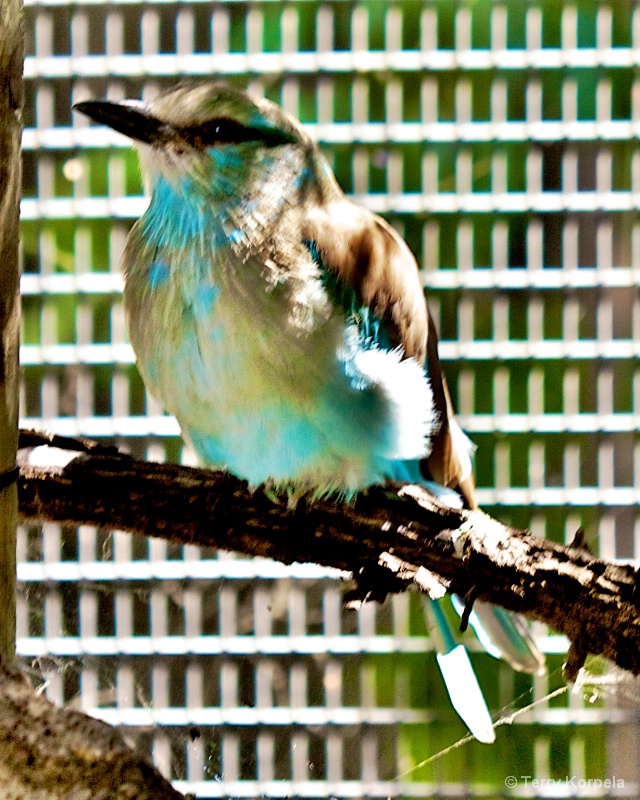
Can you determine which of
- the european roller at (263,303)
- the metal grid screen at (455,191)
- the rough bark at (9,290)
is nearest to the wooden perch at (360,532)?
the european roller at (263,303)

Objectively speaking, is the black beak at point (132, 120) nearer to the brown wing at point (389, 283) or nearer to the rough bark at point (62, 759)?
the brown wing at point (389, 283)

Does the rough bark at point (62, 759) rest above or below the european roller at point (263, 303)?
below

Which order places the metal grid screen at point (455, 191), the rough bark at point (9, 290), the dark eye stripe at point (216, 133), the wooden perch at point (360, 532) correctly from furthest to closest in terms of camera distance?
1. the metal grid screen at point (455, 191)
2. the dark eye stripe at point (216, 133)
3. the wooden perch at point (360, 532)
4. the rough bark at point (9, 290)

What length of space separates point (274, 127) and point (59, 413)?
0.50 m

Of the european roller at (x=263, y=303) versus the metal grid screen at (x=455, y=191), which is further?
the metal grid screen at (x=455, y=191)

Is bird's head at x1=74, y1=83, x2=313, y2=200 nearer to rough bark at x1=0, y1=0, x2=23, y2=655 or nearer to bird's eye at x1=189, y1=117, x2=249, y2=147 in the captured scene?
bird's eye at x1=189, y1=117, x2=249, y2=147

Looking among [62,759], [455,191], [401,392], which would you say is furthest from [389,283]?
[62,759]

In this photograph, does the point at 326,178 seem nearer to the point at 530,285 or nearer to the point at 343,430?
the point at 343,430

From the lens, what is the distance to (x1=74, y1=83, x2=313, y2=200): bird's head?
76cm

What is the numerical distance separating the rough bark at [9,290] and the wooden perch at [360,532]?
198mm

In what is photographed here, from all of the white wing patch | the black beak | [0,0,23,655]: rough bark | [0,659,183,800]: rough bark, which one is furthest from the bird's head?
[0,659,183,800]: rough bark

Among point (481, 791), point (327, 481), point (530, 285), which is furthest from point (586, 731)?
point (530, 285)

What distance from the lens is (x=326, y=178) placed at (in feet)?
2.68

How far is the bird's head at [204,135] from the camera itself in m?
0.76
